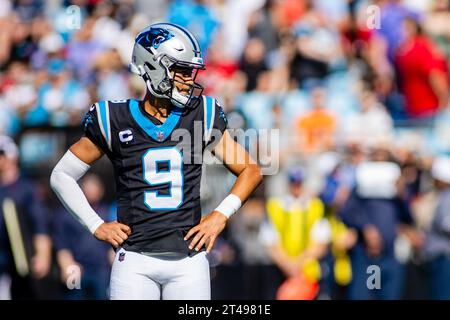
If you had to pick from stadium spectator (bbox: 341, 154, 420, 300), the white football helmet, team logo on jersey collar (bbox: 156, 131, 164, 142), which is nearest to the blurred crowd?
stadium spectator (bbox: 341, 154, 420, 300)

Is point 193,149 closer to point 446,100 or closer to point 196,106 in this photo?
point 196,106

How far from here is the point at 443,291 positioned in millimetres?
10820

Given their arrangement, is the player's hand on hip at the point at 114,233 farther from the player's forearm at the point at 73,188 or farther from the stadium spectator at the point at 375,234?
the stadium spectator at the point at 375,234

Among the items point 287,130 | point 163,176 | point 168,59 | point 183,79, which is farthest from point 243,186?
point 287,130

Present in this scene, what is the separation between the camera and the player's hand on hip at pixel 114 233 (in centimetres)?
616

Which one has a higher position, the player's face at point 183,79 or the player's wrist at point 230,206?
the player's face at point 183,79

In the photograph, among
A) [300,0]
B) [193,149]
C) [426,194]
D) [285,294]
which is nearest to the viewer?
[193,149]

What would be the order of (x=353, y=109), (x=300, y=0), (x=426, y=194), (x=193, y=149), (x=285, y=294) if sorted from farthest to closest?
1. (x=300, y=0)
2. (x=353, y=109)
3. (x=426, y=194)
4. (x=285, y=294)
5. (x=193, y=149)

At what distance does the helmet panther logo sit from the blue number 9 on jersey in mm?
616

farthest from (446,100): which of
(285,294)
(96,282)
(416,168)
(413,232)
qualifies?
(96,282)

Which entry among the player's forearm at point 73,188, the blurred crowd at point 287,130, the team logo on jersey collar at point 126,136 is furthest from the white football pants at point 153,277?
the blurred crowd at point 287,130

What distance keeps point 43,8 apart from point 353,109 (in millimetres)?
4928

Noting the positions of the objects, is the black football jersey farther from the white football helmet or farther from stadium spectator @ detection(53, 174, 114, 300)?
stadium spectator @ detection(53, 174, 114, 300)

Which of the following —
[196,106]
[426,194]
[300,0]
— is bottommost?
[426,194]
